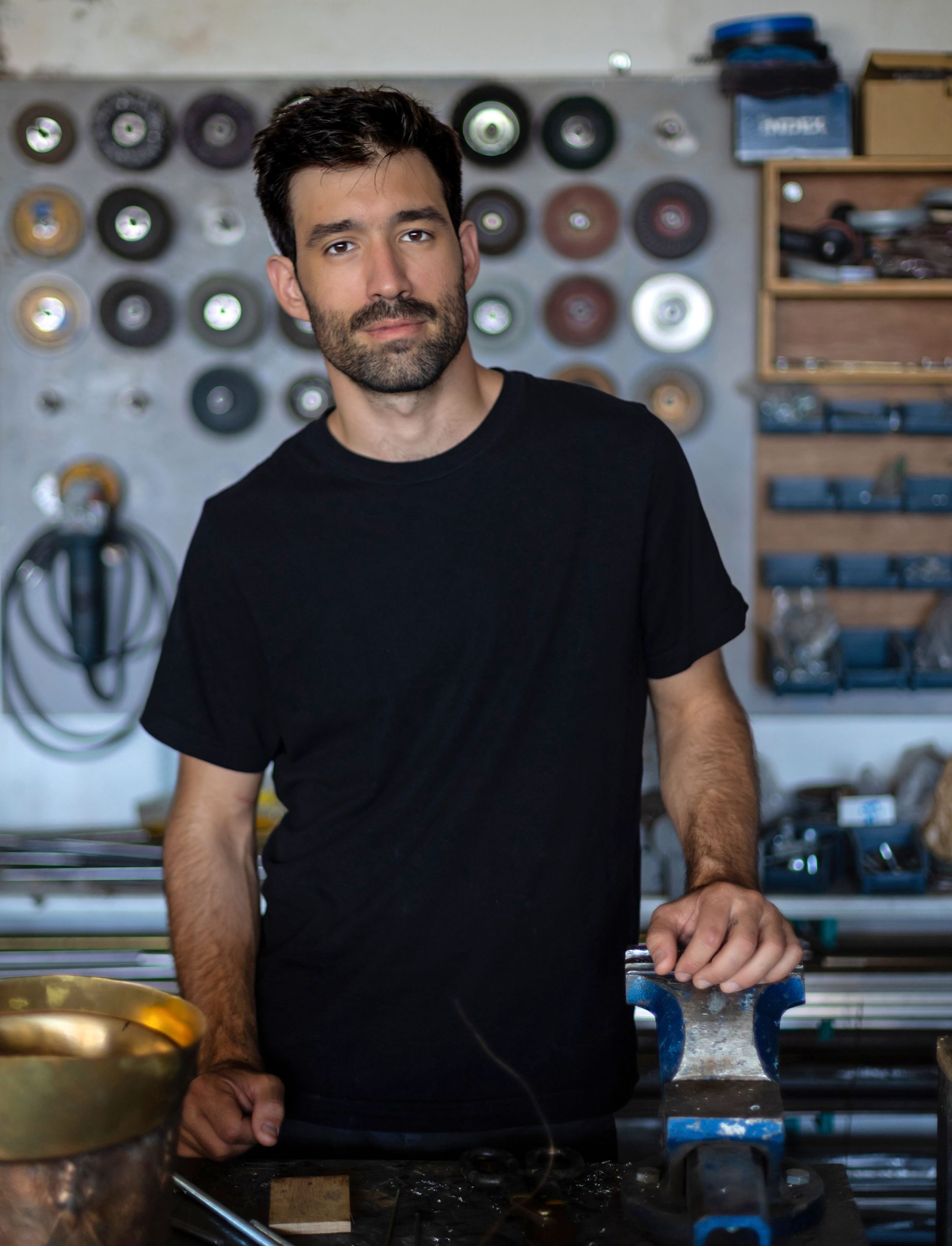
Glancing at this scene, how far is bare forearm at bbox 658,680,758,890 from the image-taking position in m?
1.31

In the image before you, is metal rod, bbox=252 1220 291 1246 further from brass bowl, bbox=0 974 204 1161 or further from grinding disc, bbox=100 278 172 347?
grinding disc, bbox=100 278 172 347

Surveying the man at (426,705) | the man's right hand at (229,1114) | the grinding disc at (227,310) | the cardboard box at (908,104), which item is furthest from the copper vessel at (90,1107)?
the cardboard box at (908,104)

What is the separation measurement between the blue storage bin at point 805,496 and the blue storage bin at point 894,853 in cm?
76

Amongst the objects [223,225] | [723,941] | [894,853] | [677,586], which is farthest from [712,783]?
[223,225]

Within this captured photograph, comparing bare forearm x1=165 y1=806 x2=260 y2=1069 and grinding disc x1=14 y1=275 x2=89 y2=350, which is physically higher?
grinding disc x1=14 y1=275 x2=89 y2=350

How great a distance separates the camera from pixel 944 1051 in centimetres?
95

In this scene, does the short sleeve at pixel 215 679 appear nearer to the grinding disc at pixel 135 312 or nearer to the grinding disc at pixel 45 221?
the grinding disc at pixel 135 312

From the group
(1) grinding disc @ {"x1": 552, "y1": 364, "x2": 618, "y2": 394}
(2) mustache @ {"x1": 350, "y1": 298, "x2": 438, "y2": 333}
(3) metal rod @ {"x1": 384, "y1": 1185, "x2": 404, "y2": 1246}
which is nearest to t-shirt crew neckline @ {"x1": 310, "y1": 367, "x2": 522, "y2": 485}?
(2) mustache @ {"x1": 350, "y1": 298, "x2": 438, "y2": 333}

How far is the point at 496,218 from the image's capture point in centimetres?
294

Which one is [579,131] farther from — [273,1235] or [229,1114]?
[273,1235]

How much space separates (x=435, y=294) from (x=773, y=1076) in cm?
92

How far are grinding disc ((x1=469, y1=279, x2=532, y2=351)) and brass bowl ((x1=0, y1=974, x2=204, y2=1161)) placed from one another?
2.40 m

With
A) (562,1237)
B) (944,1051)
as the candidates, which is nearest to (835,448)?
(944,1051)

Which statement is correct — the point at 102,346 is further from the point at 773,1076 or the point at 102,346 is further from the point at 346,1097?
the point at 773,1076
